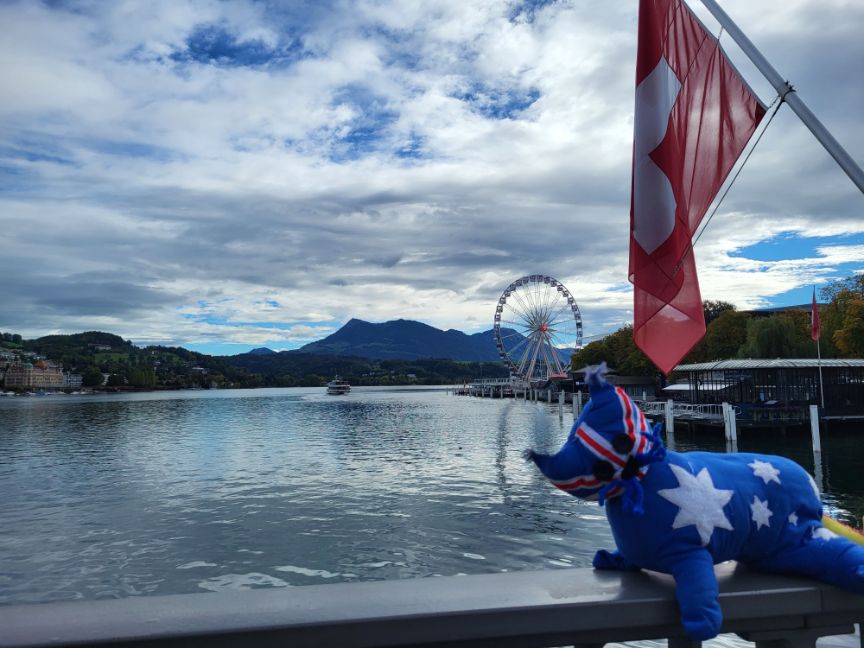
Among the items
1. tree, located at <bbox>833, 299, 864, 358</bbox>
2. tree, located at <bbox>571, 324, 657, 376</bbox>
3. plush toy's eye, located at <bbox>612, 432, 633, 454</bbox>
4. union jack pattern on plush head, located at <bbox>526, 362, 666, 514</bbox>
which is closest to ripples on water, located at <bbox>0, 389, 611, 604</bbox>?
union jack pattern on plush head, located at <bbox>526, 362, 666, 514</bbox>

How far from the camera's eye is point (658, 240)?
3.97 m

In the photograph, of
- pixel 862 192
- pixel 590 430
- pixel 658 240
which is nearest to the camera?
pixel 590 430

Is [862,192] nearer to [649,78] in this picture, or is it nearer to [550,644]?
[649,78]

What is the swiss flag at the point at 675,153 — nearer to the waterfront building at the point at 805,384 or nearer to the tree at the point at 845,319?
the waterfront building at the point at 805,384

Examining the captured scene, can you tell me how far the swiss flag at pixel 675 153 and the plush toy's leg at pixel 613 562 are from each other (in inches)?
62.3

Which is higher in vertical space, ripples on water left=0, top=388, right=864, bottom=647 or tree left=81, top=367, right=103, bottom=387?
tree left=81, top=367, right=103, bottom=387

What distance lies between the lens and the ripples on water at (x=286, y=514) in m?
11.6

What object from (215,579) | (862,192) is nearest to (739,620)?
(862,192)

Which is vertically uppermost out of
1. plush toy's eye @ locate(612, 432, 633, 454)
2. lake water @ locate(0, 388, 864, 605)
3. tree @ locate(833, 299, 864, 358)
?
tree @ locate(833, 299, 864, 358)

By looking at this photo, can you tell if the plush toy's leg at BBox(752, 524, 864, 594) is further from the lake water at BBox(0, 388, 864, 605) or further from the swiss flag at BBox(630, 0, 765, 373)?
the lake water at BBox(0, 388, 864, 605)

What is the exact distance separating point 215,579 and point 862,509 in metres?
15.8

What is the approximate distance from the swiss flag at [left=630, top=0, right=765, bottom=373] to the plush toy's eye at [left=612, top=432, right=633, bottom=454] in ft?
5.36

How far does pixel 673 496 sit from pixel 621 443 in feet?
0.92

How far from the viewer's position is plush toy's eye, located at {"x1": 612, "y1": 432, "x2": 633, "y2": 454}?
234 cm
